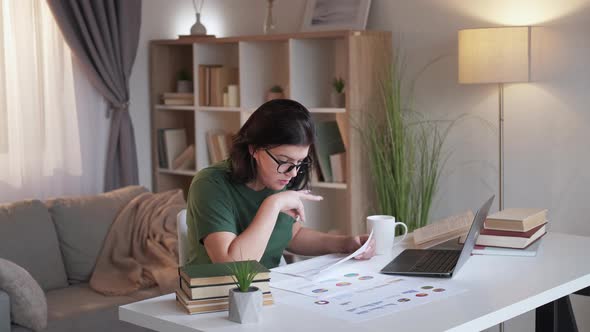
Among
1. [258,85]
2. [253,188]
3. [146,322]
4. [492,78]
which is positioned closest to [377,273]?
[253,188]

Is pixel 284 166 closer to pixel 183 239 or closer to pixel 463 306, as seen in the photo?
pixel 183 239

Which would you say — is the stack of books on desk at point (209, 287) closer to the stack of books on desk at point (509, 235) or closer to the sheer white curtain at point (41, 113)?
the stack of books on desk at point (509, 235)

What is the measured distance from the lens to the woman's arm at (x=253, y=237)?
2.37 metres

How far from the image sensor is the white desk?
74.0 inches

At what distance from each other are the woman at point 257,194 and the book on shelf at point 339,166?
1681 millimetres

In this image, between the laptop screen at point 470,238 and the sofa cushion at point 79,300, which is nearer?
the laptop screen at point 470,238

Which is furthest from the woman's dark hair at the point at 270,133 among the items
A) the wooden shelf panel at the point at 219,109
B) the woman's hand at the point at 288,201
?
the wooden shelf panel at the point at 219,109

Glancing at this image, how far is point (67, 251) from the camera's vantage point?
4.03 metres

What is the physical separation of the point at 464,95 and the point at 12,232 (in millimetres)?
2237

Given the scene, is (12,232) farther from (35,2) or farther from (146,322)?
(146,322)

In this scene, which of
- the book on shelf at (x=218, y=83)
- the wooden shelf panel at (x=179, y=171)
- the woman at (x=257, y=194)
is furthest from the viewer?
the wooden shelf panel at (x=179, y=171)

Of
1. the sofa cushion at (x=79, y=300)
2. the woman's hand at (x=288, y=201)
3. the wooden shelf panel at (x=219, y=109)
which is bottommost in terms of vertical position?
the sofa cushion at (x=79, y=300)

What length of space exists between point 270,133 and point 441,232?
0.67 metres

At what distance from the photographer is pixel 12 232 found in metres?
3.82
